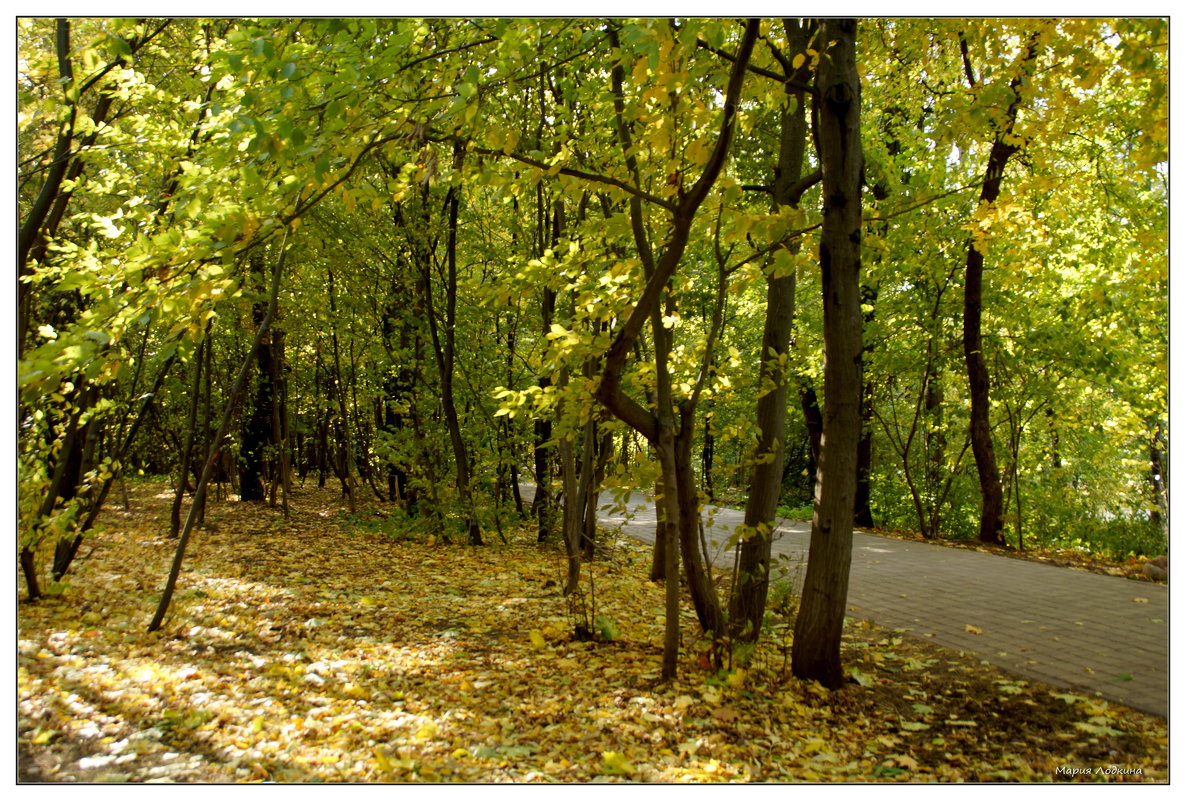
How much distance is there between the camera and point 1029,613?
15.3ft

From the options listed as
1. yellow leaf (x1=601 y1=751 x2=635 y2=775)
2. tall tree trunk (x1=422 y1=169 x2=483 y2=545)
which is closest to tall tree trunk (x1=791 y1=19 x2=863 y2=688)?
yellow leaf (x1=601 y1=751 x2=635 y2=775)

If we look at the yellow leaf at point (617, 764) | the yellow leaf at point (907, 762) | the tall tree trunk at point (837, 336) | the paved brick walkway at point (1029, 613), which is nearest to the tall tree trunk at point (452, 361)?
the paved brick walkway at point (1029, 613)

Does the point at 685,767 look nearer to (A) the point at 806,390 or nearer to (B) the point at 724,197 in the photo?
(B) the point at 724,197

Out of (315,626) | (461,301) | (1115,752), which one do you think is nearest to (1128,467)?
(1115,752)

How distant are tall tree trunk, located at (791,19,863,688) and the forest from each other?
17mm

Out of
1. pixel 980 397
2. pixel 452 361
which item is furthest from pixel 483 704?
pixel 980 397

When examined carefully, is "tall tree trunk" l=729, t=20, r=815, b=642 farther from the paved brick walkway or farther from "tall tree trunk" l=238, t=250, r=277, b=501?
"tall tree trunk" l=238, t=250, r=277, b=501

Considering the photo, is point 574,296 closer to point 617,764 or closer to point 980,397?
point 617,764

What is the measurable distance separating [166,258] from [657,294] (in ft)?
6.10

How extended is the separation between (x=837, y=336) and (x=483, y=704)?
2.25m

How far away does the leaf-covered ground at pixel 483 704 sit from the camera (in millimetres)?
2717

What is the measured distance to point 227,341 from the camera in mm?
10633

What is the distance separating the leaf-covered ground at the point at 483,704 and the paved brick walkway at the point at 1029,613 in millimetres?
144

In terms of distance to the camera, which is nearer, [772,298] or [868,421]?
[772,298]
